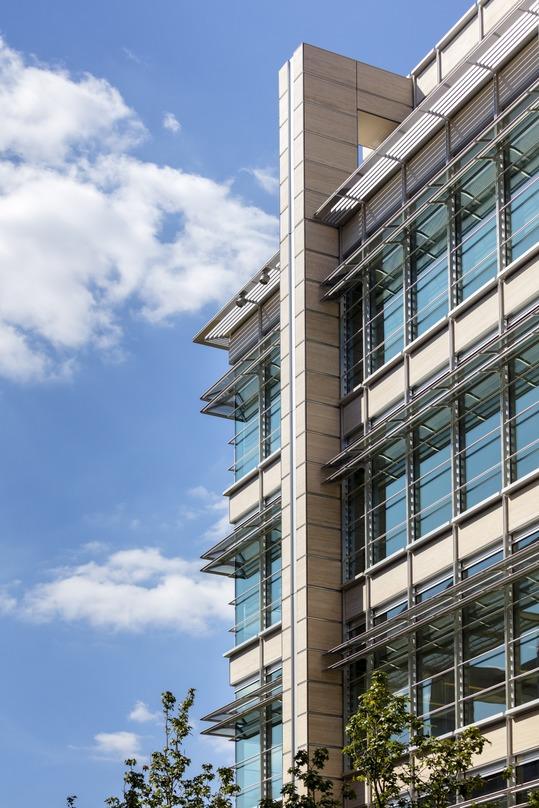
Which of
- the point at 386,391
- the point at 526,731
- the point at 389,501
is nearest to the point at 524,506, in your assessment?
the point at 526,731

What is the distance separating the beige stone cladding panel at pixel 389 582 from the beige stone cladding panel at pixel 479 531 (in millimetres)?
2698

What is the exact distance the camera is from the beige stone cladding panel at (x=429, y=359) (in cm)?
3538

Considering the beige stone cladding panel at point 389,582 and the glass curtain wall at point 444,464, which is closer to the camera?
the glass curtain wall at point 444,464

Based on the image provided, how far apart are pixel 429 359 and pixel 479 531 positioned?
5224 millimetres

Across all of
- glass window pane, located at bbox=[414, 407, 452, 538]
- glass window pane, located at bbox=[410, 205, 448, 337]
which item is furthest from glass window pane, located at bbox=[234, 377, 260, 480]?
glass window pane, located at bbox=[414, 407, 452, 538]

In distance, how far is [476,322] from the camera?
1340 inches

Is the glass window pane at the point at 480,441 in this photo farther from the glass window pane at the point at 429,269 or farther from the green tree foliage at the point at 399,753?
the green tree foliage at the point at 399,753

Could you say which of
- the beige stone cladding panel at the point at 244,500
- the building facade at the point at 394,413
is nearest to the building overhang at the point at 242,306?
the building facade at the point at 394,413

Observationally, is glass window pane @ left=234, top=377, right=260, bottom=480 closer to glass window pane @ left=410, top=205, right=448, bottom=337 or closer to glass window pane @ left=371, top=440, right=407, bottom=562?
glass window pane @ left=371, top=440, right=407, bottom=562

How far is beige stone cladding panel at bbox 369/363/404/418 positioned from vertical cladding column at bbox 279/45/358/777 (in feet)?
6.60

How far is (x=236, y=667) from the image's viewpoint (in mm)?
44094

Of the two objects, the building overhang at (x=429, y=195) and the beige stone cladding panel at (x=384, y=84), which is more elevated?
the beige stone cladding panel at (x=384, y=84)

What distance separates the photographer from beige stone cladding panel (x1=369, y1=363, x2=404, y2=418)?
123 ft

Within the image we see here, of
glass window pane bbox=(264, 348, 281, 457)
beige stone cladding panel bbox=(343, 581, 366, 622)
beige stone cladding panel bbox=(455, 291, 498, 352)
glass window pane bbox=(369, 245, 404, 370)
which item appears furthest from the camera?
glass window pane bbox=(264, 348, 281, 457)
